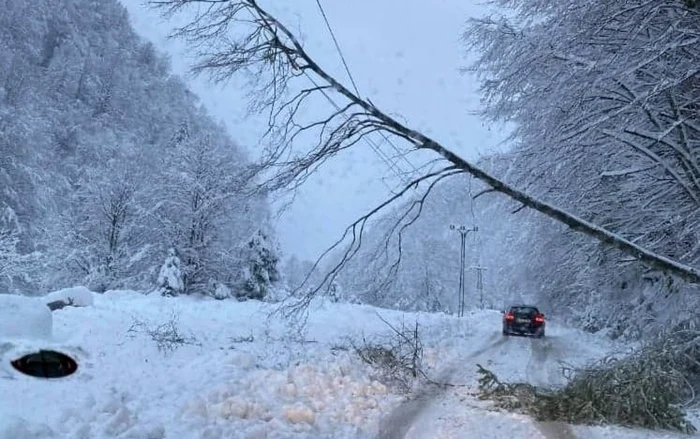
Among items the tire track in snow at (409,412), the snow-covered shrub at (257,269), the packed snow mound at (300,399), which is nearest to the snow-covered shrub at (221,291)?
the snow-covered shrub at (257,269)

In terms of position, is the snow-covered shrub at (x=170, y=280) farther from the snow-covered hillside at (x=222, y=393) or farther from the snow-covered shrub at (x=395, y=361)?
the snow-covered shrub at (x=395, y=361)

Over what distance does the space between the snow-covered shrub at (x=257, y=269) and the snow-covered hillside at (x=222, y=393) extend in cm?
2387

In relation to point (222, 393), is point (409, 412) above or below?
below

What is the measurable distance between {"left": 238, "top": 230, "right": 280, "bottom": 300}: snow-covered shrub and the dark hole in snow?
28.7m

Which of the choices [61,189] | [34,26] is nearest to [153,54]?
[34,26]

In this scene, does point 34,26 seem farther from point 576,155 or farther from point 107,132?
point 576,155

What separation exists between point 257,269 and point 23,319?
96.4ft

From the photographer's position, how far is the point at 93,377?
816 centimetres

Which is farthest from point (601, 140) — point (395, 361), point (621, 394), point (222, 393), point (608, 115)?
point (222, 393)

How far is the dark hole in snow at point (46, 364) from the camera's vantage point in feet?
25.3

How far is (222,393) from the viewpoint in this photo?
808 centimetres

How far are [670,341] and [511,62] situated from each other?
5817mm

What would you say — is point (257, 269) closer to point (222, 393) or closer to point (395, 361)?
point (395, 361)

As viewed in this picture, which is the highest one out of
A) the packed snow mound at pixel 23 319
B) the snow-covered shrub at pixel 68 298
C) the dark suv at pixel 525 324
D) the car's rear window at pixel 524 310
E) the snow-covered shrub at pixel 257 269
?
the snow-covered shrub at pixel 257 269
